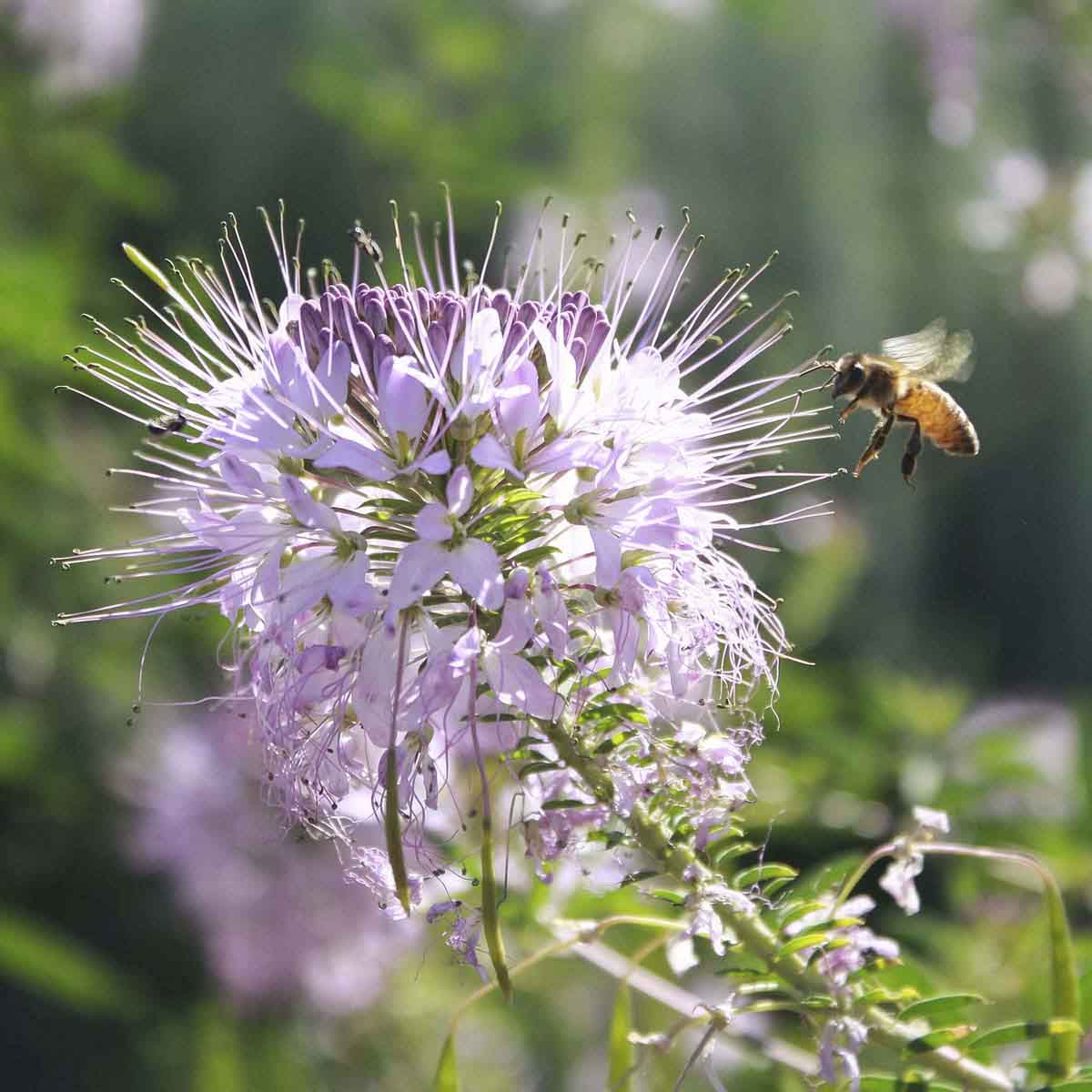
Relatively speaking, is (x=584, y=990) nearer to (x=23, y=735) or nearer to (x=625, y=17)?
(x=23, y=735)

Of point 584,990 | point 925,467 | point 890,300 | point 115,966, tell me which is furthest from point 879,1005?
point 890,300

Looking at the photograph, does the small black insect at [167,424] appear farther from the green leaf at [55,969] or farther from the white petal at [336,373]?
the green leaf at [55,969]

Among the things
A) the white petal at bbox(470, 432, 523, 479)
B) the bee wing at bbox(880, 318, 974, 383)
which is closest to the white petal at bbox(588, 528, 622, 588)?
the white petal at bbox(470, 432, 523, 479)

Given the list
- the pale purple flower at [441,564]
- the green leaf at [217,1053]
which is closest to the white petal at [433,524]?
the pale purple flower at [441,564]

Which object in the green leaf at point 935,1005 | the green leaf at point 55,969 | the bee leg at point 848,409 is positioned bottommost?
the green leaf at point 55,969

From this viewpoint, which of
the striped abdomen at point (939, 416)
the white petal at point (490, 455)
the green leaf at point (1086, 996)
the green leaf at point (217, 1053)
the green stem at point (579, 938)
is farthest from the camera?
the green leaf at point (217, 1053)

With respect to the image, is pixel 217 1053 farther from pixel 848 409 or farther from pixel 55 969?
pixel 848 409
